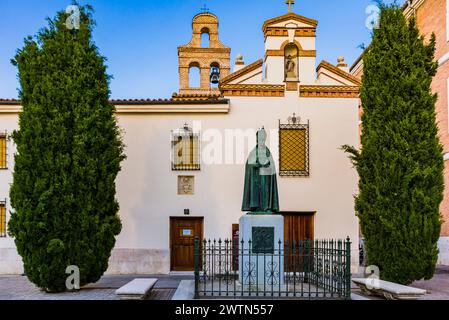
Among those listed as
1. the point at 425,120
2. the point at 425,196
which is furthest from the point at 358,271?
the point at 425,120

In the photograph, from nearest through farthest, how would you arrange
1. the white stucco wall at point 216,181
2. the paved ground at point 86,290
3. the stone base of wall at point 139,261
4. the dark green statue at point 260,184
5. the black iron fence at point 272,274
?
the black iron fence at point 272,274 < the dark green statue at point 260,184 < the paved ground at point 86,290 < the stone base of wall at point 139,261 < the white stucco wall at point 216,181

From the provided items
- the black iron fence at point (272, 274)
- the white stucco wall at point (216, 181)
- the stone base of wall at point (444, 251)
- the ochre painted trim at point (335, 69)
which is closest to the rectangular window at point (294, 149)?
the white stucco wall at point (216, 181)

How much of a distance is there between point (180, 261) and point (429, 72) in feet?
30.8

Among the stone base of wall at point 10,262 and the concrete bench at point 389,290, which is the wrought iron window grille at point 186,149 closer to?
the stone base of wall at point 10,262

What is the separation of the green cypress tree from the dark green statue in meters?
3.74

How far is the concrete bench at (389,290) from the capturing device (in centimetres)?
1005

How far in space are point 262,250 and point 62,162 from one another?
5.24 meters

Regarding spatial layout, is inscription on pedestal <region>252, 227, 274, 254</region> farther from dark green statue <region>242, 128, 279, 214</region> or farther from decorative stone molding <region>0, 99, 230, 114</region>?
decorative stone molding <region>0, 99, 230, 114</region>

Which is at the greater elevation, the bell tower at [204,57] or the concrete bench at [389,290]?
the bell tower at [204,57]

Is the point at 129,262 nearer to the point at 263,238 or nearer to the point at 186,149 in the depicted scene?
the point at 186,149

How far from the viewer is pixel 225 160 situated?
16.3 meters

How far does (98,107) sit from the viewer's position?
40.8ft

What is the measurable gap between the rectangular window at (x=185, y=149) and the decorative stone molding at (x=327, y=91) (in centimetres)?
391
